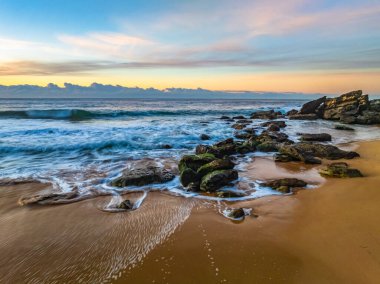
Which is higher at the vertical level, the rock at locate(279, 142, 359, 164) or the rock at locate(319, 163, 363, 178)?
the rock at locate(319, 163, 363, 178)

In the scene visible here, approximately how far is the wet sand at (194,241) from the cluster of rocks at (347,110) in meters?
22.3

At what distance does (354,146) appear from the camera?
1383cm

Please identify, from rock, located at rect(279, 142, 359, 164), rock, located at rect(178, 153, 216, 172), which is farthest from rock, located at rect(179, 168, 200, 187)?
rock, located at rect(279, 142, 359, 164)

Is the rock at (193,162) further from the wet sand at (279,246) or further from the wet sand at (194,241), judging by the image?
the wet sand at (279,246)

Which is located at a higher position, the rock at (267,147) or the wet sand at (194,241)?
the wet sand at (194,241)

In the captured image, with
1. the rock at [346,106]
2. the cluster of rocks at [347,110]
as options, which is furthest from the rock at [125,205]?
the rock at [346,106]

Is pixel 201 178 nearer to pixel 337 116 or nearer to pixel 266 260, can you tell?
pixel 266 260

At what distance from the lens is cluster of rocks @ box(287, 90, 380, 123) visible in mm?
26219

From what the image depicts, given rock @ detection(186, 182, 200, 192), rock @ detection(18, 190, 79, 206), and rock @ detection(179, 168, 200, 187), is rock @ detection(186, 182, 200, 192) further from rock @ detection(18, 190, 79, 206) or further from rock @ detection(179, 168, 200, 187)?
rock @ detection(18, 190, 79, 206)

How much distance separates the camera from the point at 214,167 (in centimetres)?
872

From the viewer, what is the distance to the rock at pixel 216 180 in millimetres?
7504

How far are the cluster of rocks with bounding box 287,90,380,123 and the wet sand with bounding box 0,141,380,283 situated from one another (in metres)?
22.3

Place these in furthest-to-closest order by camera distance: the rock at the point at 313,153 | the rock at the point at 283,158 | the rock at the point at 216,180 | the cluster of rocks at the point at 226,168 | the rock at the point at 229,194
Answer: the rock at the point at 283,158 < the rock at the point at 313,153 < the cluster of rocks at the point at 226,168 < the rock at the point at 216,180 < the rock at the point at 229,194

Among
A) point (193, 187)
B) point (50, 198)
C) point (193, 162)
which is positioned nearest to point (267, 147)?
point (193, 162)
